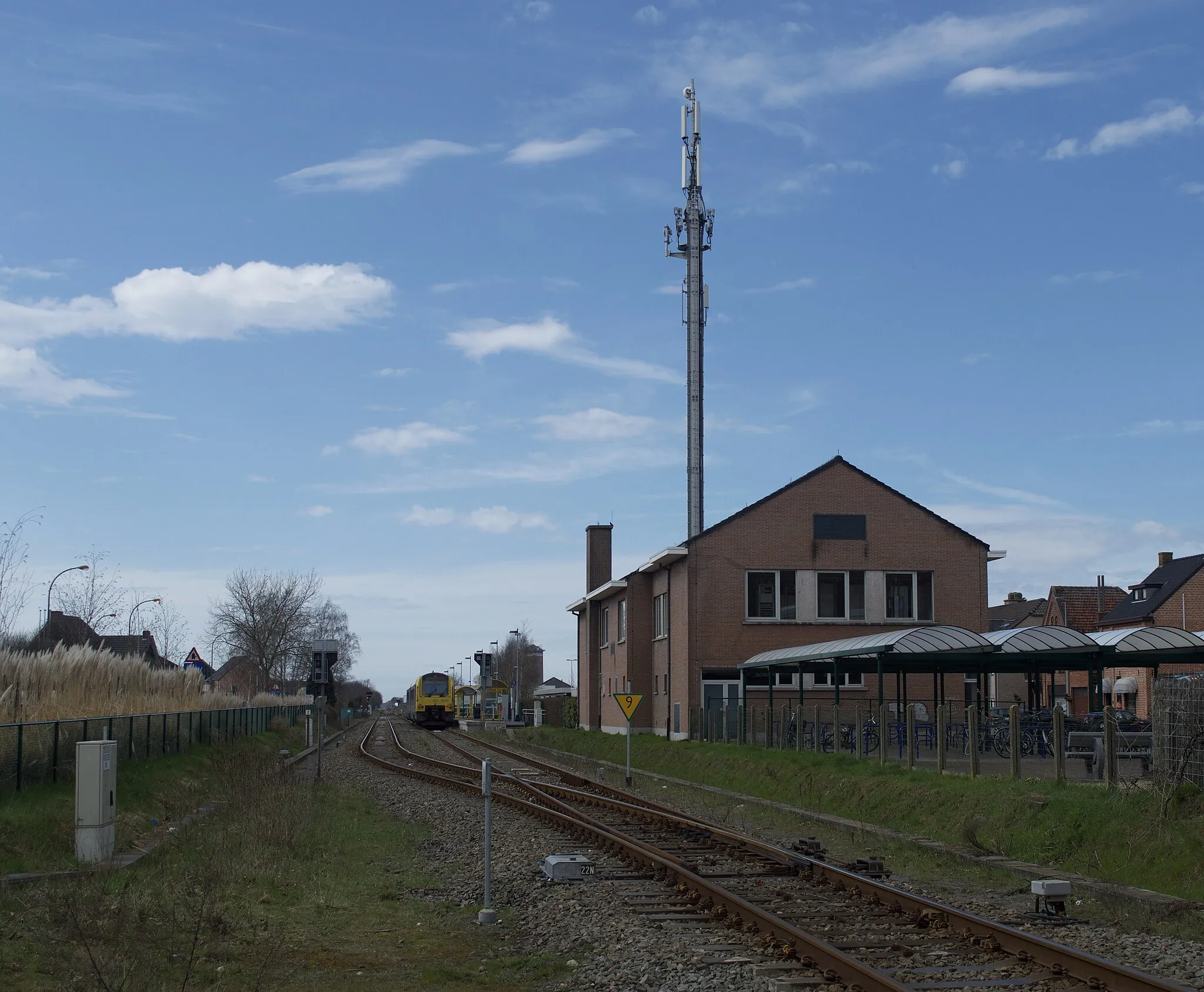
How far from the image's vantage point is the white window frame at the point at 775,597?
39.2 metres

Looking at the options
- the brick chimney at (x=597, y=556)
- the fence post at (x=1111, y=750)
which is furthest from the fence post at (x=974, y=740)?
the brick chimney at (x=597, y=556)

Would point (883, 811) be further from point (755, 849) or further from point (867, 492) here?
point (867, 492)

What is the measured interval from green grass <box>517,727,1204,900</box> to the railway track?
107 inches

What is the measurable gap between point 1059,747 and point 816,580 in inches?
885

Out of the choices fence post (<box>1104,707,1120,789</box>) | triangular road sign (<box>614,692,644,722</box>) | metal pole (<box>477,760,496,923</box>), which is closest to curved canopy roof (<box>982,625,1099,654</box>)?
triangular road sign (<box>614,692,644,722</box>)

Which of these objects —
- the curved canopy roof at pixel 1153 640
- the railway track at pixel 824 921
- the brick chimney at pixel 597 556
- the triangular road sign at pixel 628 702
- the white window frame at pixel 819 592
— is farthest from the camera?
the brick chimney at pixel 597 556

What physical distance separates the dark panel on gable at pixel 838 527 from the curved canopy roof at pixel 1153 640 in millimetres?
14069

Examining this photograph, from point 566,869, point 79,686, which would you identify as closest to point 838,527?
point 79,686

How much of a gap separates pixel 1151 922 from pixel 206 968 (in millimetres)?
7463

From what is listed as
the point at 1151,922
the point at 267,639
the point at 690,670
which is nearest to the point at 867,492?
the point at 690,670

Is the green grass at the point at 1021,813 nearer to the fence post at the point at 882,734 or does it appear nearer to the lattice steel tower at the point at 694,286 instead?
the fence post at the point at 882,734

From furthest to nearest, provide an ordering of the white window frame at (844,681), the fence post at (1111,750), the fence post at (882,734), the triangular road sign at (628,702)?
the white window frame at (844,681) < the triangular road sign at (628,702) < the fence post at (882,734) < the fence post at (1111,750)

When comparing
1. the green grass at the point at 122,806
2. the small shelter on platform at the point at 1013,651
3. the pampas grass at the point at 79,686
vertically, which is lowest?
the green grass at the point at 122,806

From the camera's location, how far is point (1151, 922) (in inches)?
419
